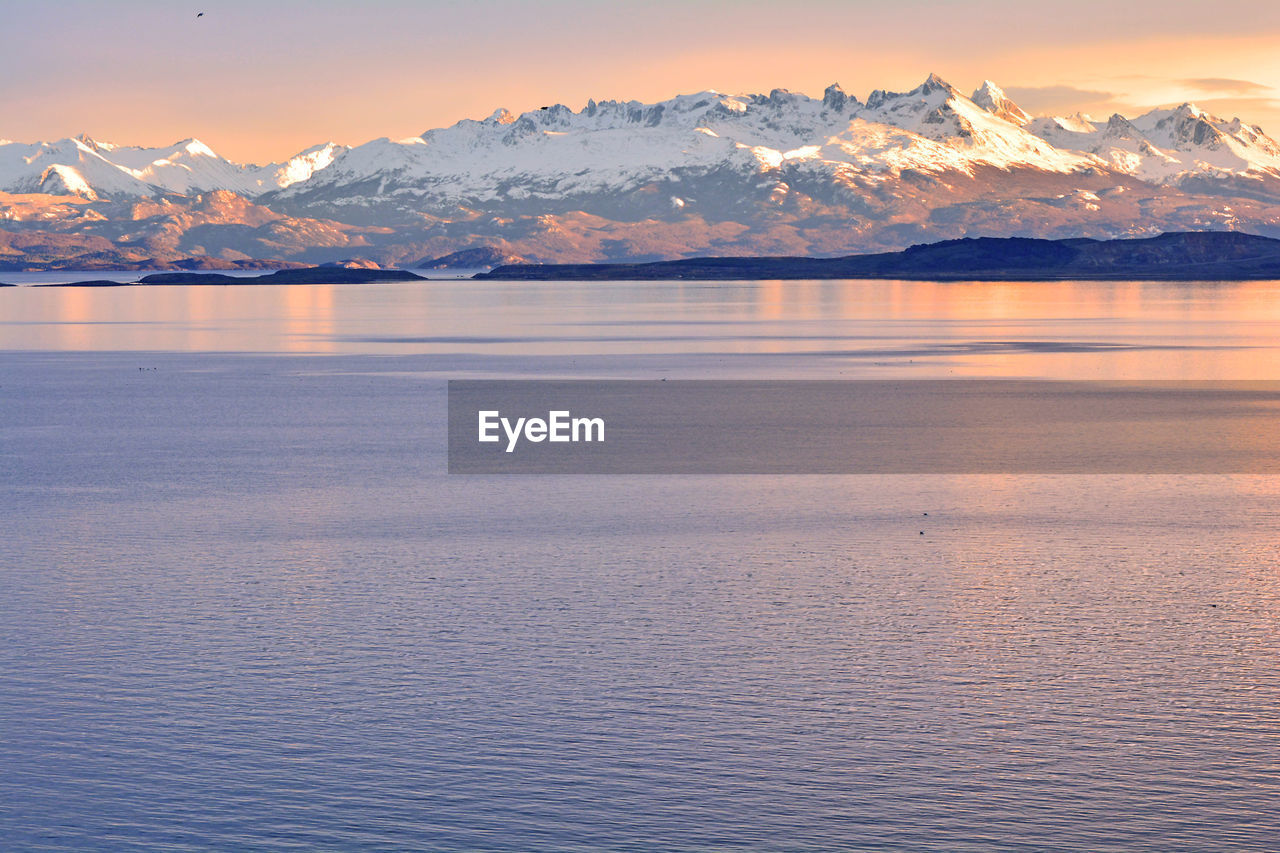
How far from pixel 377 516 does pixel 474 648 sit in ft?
34.0

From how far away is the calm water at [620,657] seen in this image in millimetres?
14531

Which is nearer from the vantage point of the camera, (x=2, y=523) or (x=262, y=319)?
(x=2, y=523)

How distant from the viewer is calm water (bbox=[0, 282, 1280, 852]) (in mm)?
14531

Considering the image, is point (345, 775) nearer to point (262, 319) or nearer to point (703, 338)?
point (703, 338)

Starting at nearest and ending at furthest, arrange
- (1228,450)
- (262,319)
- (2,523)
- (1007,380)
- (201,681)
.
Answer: (201,681)
(2,523)
(1228,450)
(1007,380)
(262,319)

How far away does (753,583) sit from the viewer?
2381cm

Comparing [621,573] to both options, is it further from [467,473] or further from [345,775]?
[467,473]

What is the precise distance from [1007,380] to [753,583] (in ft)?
130

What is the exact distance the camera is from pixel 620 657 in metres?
19.6

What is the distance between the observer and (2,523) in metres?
29.5

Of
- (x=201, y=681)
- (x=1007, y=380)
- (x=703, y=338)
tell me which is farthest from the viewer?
(x=703, y=338)

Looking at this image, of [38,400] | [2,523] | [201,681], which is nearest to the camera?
[201,681]

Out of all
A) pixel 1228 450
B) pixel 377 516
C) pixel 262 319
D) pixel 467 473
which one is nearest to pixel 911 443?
pixel 1228 450

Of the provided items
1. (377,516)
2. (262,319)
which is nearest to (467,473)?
(377,516)
